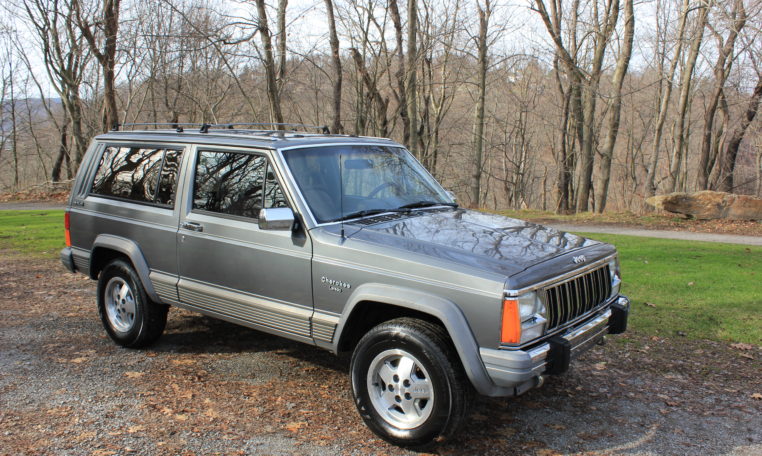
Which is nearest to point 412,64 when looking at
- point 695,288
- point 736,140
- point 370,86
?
point 370,86

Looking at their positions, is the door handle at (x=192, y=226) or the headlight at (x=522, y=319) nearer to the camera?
the headlight at (x=522, y=319)

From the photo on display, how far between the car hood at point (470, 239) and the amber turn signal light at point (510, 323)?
0.60 ft

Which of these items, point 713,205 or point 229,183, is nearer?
point 229,183

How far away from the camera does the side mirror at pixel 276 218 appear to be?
13.3 ft

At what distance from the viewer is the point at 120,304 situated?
5652mm

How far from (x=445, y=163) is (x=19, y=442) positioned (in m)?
35.7

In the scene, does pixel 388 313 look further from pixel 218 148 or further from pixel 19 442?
pixel 19 442

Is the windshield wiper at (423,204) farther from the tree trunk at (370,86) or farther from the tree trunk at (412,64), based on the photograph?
the tree trunk at (370,86)

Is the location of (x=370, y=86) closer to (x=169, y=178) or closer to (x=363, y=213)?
(x=169, y=178)

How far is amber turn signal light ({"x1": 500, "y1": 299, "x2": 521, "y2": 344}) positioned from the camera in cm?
341

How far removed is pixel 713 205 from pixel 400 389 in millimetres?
15245

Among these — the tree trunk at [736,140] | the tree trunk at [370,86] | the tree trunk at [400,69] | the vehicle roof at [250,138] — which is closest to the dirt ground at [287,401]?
the vehicle roof at [250,138]

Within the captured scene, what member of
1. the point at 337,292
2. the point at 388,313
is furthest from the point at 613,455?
the point at 337,292

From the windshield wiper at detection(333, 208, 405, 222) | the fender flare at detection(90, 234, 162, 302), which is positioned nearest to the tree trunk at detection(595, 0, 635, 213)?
the windshield wiper at detection(333, 208, 405, 222)
